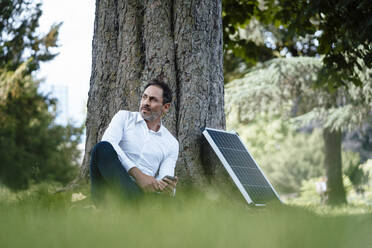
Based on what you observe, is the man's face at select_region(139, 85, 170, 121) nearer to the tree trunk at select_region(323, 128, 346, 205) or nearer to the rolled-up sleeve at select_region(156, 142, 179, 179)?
the rolled-up sleeve at select_region(156, 142, 179, 179)

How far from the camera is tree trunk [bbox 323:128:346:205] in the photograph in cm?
2033

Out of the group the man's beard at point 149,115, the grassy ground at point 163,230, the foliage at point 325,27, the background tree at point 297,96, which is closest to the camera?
the grassy ground at point 163,230

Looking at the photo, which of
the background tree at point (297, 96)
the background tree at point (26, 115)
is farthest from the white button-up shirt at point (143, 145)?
the background tree at point (297, 96)

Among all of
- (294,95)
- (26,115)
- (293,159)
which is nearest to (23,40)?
(26,115)

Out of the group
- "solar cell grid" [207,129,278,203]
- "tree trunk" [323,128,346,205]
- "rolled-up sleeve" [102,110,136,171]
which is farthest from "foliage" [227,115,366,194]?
"rolled-up sleeve" [102,110,136,171]

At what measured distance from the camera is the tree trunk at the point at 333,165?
2033cm

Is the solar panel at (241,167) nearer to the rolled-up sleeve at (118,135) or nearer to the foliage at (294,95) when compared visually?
the rolled-up sleeve at (118,135)

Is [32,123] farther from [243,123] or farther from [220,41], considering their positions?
[220,41]

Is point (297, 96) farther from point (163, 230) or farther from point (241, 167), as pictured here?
point (163, 230)

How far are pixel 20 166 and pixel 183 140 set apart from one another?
18.0 m

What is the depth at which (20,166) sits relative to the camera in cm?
2255

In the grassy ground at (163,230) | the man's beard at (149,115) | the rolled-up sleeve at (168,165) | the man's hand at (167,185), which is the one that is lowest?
the grassy ground at (163,230)

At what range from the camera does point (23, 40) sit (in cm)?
1967

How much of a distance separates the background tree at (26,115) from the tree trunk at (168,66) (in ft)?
30.1
